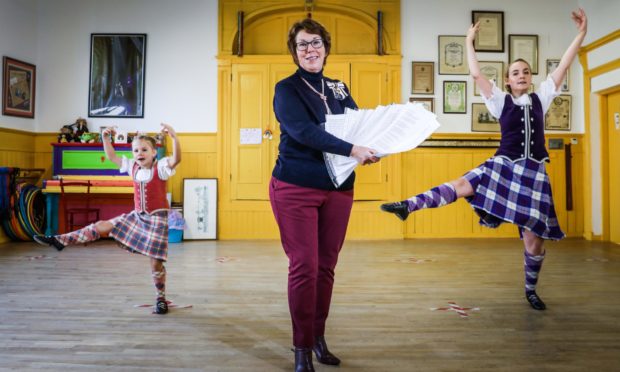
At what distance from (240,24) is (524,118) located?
459cm

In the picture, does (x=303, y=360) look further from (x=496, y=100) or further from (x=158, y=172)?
(x=496, y=100)

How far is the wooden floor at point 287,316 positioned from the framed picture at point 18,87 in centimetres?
245

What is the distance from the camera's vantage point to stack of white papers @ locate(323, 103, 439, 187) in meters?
1.53

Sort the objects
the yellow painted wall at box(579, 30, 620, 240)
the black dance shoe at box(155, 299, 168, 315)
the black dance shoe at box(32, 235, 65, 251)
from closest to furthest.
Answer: the black dance shoe at box(32, 235, 65, 251)
the black dance shoe at box(155, 299, 168, 315)
the yellow painted wall at box(579, 30, 620, 240)

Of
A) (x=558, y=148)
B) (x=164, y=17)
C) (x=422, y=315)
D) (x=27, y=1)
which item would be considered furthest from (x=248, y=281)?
(x=27, y=1)

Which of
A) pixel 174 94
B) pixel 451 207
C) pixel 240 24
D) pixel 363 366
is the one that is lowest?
pixel 363 366

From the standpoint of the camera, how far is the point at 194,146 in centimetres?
624

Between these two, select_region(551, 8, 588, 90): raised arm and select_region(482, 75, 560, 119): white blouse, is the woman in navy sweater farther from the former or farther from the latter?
select_region(551, 8, 588, 90): raised arm

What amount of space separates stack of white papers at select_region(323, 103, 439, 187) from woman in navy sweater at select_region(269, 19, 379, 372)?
0.05 metres

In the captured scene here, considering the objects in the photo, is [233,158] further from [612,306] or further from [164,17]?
[612,306]

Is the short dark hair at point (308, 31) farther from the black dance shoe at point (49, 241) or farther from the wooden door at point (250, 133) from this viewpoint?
the wooden door at point (250, 133)

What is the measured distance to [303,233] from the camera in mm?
1582

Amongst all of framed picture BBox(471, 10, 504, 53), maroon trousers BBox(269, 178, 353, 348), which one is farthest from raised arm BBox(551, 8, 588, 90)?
framed picture BBox(471, 10, 504, 53)

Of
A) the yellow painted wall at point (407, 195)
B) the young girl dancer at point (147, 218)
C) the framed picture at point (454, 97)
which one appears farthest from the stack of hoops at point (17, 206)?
the framed picture at point (454, 97)
